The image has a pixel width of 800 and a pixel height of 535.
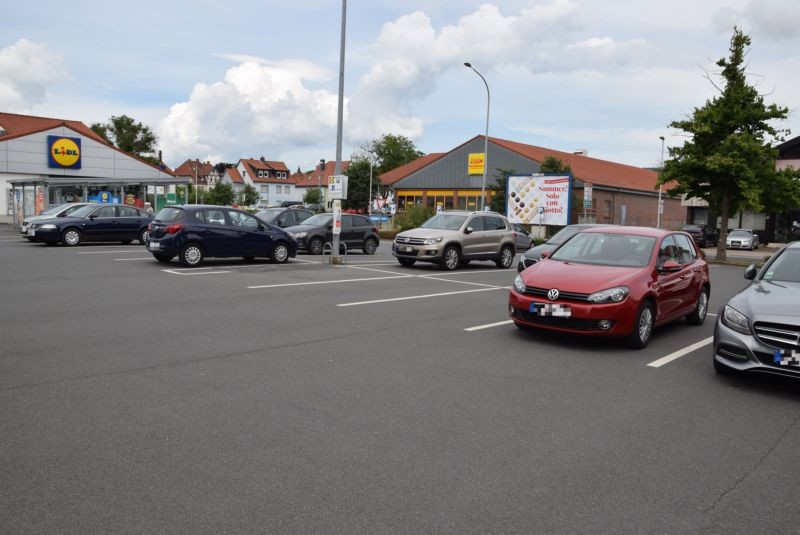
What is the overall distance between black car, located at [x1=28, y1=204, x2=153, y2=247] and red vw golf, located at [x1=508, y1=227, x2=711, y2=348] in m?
17.8

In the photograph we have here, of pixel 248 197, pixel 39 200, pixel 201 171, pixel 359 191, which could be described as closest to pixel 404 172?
pixel 359 191

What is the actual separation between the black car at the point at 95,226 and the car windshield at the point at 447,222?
34.5 ft

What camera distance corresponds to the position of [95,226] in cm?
2314

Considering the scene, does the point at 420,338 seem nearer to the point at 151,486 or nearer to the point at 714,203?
the point at 151,486

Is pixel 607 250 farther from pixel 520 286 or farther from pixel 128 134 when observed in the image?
pixel 128 134

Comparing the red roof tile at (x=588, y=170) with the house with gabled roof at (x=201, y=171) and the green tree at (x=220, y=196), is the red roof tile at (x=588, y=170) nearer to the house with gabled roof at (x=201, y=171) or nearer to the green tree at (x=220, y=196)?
the green tree at (x=220, y=196)

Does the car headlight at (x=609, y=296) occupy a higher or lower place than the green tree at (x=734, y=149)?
lower

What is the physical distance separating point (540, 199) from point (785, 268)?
26.7 m

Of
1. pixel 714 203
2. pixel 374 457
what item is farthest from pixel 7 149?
pixel 374 457

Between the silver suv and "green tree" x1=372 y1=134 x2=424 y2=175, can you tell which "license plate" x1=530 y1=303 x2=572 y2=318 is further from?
"green tree" x1=372 y1=134 x2=424 y2=175

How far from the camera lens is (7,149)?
47688mm

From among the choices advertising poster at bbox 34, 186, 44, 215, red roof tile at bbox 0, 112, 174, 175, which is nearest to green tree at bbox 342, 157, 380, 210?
red roof tile at bbox 0, 112, 174, 175

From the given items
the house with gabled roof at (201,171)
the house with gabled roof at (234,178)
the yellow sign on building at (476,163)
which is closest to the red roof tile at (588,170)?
the yellow sign on building at (476,163)

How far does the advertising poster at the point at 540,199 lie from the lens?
32875 mm
